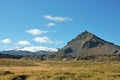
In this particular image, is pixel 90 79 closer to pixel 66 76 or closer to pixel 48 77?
pixel 66 76

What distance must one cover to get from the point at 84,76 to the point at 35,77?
29.1 ft

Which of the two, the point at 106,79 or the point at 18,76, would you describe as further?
the point at 18,76

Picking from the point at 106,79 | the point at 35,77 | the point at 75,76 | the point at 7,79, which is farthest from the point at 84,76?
the point at 7,79

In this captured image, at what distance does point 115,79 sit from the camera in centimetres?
5238

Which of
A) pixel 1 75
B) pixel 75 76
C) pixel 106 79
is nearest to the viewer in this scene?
pixel 106 79

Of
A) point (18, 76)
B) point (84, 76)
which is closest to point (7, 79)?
point (18, 76)


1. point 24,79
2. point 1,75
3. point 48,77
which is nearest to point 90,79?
point 48,77

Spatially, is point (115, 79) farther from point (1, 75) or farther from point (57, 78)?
point (1, 75)

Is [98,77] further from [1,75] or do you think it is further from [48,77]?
[1,75]

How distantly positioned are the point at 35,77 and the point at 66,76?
5.60 m

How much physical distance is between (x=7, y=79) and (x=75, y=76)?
12.1 metres

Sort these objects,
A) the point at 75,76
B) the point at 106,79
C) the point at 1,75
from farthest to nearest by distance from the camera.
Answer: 1. the point at 1,75
2. the point at 75,76
3. the point at 106,79

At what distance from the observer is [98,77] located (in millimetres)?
53750

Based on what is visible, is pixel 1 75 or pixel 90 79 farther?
pixel 1 75
